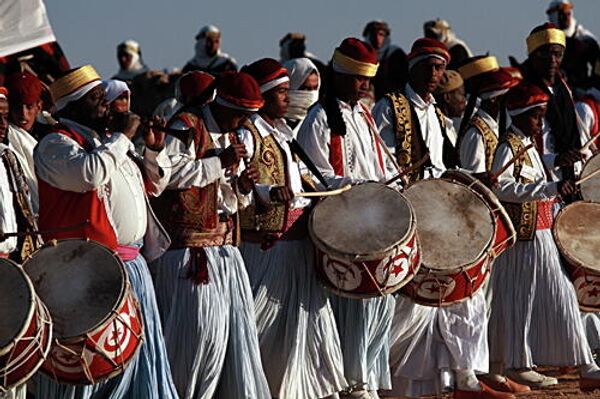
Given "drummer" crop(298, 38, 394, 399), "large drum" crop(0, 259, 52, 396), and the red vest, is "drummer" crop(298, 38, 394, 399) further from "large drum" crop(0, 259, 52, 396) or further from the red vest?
"large drum" crop(0, 259, 52, 396)

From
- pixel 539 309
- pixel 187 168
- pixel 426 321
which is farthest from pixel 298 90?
pixel 187 168

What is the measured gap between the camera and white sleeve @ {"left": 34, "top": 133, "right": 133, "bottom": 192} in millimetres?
7461

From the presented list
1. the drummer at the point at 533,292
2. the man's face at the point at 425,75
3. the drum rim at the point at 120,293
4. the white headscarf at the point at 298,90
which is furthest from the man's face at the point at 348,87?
the drum rim at the point at 120,293

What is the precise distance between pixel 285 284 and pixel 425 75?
196cm

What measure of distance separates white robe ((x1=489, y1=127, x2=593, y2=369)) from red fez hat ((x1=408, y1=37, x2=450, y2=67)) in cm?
91

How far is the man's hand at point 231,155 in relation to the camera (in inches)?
328

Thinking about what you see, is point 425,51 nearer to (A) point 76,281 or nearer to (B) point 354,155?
(B) point 354,155

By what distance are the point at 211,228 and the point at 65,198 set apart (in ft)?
3.41

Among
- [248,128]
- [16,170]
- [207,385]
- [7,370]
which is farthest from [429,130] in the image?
[7,370]

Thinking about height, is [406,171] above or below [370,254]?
above

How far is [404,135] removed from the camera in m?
10.3

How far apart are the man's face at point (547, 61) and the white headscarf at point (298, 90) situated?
1580mm

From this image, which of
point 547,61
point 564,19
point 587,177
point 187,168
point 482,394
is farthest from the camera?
point 564,19

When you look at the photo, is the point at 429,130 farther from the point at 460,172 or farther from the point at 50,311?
the point at 50,311
